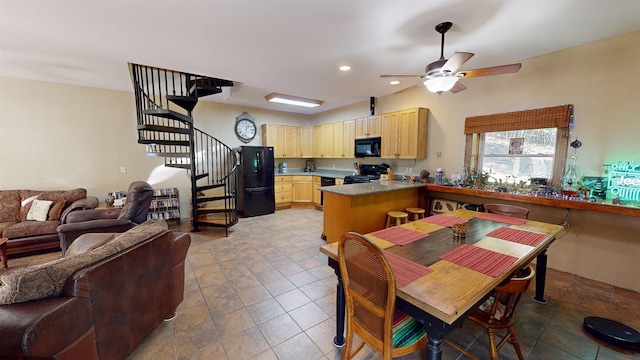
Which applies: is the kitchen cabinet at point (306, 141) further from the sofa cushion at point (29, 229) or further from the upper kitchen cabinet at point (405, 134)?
the sofa cushion at point (29, 229)

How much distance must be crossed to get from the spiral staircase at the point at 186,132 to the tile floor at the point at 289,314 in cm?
146

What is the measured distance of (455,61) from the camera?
215 centimetres

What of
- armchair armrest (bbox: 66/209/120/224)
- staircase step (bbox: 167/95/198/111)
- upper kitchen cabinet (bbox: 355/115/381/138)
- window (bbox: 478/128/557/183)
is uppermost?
staircase step (bbox: 167/95/198/111)

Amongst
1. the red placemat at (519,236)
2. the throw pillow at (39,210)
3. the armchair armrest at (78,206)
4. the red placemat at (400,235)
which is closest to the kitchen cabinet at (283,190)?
the armchair armrest at (78,206)

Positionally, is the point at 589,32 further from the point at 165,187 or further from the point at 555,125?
the point at 165,187

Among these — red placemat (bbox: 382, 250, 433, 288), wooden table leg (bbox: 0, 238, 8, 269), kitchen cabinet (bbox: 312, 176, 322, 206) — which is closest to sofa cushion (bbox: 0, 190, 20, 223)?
wooden table leg (bbox: 0, 238, 8, 269)

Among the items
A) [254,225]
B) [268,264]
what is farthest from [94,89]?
[268,264]

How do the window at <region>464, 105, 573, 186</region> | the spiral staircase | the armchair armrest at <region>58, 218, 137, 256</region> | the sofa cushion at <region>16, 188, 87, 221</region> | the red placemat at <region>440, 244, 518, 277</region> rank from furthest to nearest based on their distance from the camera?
the spiral staircase → the sofa cushion at <region>16, 188, 87, 221</region> → the window at <region>464, 105, 573, 186</region> → the armchair armrest at <region>58, 218, 137, 256</region> → the red placemat at <region>440, 244, 518, 277</region>

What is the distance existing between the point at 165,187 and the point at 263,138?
101 inches

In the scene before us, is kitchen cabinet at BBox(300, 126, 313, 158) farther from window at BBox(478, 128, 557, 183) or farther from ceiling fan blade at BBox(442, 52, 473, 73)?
ceiling fan blade at BBox(442, 52, 473, 73)

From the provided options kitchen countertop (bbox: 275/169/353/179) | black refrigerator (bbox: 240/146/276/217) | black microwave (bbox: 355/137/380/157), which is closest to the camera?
black microwave (bbox: 355/137/380/157)

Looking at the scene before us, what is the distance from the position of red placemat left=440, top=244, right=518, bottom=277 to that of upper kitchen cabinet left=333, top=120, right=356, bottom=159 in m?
4.25

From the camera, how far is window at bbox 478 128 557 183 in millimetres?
Answer: 3281

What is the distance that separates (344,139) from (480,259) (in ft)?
15.5
